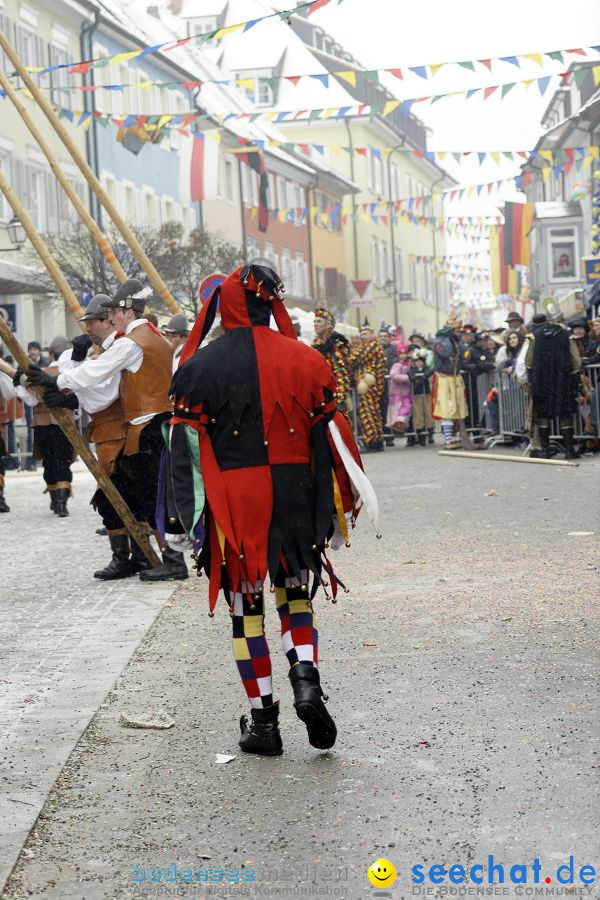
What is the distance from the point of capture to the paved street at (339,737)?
400 cm

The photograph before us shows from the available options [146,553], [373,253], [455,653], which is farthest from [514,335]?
[373,253]

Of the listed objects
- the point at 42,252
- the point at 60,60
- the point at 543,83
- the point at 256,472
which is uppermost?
the point at 60,60

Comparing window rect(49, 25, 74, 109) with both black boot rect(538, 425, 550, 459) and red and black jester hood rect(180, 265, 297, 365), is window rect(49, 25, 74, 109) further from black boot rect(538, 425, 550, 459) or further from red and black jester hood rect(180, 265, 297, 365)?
red and black jester hood rect(180, 265, 297, 365)

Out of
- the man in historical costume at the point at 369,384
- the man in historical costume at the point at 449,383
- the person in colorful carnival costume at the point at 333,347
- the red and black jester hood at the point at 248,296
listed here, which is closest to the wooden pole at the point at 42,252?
the red and black jester hood at the point at 248,296

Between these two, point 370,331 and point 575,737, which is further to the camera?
point 370,331

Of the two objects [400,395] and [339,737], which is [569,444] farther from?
[339,737]

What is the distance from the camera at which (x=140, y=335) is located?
9500 mm

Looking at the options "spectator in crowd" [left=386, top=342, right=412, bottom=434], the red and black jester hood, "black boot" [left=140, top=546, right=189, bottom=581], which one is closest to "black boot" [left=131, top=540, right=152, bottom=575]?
"black boot" [left=140, top=546, right=189, bottom=581]

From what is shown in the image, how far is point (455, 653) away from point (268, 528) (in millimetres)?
1786

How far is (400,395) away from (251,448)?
19.1 metres

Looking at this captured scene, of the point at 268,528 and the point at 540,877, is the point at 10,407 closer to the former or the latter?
the point at 268,528

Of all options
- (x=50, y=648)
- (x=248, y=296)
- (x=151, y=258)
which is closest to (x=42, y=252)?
(x=50, y=648)

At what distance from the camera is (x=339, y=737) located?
17.3 feet

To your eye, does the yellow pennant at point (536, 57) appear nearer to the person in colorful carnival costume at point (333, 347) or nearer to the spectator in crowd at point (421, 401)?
the person in colorful carnival costume at point (333, 347)
